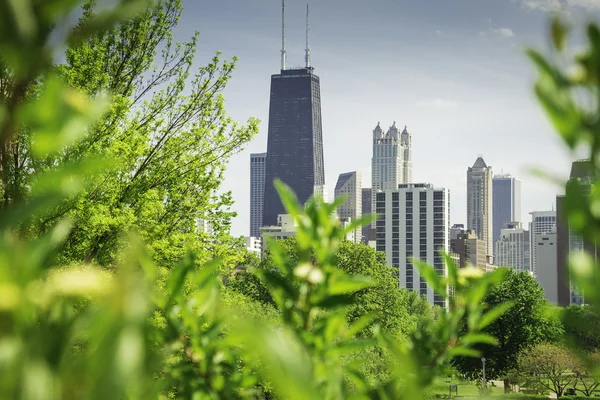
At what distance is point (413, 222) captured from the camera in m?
124

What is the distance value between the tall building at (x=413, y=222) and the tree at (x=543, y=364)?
268 ft

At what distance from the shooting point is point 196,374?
92cm

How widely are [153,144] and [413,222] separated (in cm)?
11203

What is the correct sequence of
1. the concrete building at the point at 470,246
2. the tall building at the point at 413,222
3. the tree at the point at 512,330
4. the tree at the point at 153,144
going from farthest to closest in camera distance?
the concrete building at the point at 470,246, the tall building at the point at 413,222, the tree at the point at 512,330, the tree at the point at 153,144

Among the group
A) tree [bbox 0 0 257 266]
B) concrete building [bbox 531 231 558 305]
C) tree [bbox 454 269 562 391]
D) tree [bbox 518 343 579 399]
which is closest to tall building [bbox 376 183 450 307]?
concrete building [bbox 531 231 558 305]

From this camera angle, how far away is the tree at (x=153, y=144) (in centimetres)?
1137

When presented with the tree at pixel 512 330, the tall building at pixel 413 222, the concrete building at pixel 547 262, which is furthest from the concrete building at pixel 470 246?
the tree at pixel 512 330

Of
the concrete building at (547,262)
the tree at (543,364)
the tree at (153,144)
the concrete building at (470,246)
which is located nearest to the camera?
the tree at (153,144)

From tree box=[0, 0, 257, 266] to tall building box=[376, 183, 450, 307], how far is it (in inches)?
4278

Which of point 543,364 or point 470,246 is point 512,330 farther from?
point 470,246

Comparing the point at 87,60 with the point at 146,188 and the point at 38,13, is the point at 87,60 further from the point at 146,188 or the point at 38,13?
the point at 38,13

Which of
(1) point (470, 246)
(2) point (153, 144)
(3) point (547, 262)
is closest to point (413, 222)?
(3) point (547, 262)

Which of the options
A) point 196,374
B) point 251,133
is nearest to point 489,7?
point 251,133

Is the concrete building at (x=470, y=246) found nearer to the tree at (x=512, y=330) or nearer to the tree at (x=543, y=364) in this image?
the tree at (x=512, y=330)
